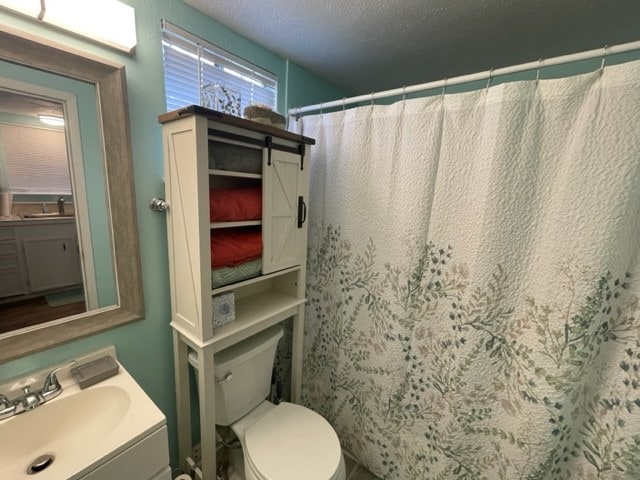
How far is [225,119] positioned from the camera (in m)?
0.89

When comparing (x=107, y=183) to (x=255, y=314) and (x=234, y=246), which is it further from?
(x=255, y=314)

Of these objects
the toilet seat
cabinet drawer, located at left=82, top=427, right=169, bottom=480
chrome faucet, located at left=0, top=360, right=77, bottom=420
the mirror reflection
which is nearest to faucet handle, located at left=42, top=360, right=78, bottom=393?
chrome faucet, located at left=0, top=360, right=77, bottom=420

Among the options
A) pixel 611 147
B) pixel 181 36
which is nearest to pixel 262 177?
pixel 181 36

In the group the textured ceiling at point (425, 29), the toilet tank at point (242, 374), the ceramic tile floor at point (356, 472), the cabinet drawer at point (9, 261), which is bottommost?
the ceramic tile floor at point (356, 472)

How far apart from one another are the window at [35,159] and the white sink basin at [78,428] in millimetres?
651

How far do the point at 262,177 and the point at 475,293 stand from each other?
3.14 ft

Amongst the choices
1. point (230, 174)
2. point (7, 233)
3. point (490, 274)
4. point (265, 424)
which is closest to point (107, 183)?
point (7, 233)

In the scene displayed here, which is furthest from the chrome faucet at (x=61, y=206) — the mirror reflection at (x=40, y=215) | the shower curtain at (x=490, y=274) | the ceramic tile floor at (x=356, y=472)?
the ceramic tile floor at (x=356, y=472)

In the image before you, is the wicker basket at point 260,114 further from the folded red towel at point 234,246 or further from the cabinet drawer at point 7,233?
the cabinet drawer at point 7,233

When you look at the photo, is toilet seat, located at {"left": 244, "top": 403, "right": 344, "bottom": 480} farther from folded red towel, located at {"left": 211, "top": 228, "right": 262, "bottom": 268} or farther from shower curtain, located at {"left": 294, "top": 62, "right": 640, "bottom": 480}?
folded red towel, located at {"left": 211, "top": 228, "right": 262, "bottom": 268}

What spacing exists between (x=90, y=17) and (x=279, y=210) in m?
0.84

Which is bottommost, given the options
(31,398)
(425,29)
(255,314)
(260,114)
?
(31,398)

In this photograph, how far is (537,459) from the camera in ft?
3.30

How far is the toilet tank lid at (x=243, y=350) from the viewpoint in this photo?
111 centimetres
